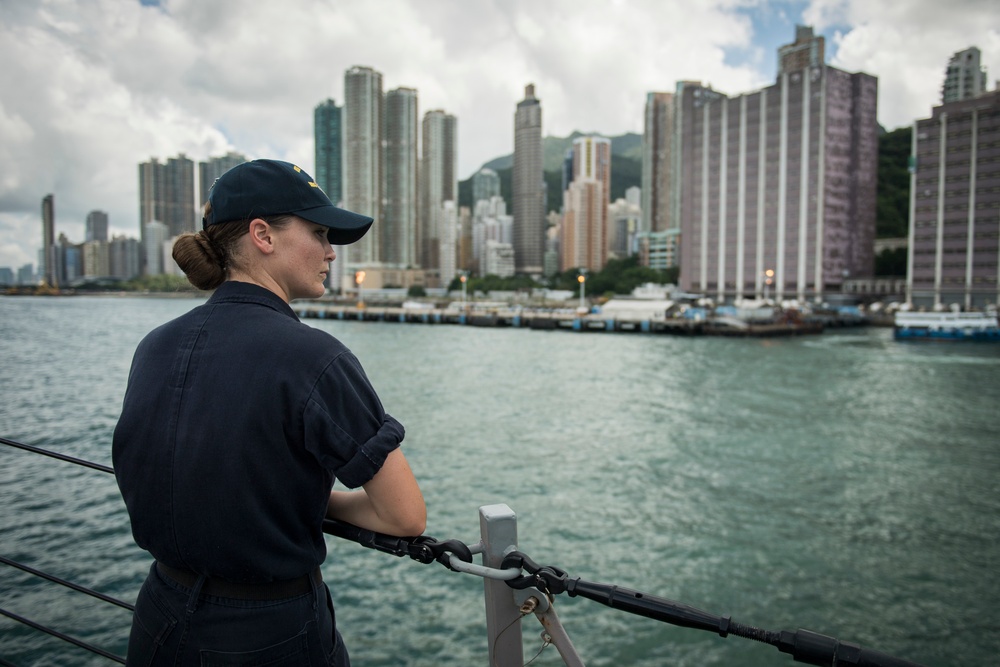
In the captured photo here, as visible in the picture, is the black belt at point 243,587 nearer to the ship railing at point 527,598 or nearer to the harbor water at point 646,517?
the ship railing at point 527,598

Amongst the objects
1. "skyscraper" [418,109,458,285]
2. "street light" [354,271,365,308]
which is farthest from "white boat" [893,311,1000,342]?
"skyscraper" [418,109,458,285]

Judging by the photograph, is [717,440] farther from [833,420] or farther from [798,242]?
[798,242]

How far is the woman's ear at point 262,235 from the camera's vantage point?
1403 mm

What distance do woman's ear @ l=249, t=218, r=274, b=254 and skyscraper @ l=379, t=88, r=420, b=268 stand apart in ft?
523

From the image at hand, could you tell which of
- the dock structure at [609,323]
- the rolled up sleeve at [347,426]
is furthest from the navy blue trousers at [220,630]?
the dock structure at [609,323]

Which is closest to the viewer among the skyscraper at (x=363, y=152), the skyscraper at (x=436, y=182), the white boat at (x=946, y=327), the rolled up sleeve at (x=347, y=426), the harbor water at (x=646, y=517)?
the rolled up sleeve at (x=347, y=426)

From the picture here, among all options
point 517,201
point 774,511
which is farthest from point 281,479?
point 517,201

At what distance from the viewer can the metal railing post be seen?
1604 millimetres

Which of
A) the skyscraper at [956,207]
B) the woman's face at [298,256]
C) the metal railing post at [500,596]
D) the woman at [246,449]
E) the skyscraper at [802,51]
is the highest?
Answer: the skyscraper at [802,51]

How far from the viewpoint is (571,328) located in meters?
68.1

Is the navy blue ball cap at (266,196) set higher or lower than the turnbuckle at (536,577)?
higher

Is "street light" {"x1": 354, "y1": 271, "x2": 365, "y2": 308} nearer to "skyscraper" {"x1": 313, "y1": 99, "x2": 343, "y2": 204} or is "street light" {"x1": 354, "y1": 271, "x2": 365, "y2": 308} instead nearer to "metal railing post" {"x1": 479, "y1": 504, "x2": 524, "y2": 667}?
"metal railing post" {"x1": 479, "y1": 504, "x2": 524, "y2": 667}

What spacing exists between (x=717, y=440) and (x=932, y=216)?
265 ft

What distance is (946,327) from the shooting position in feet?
191
